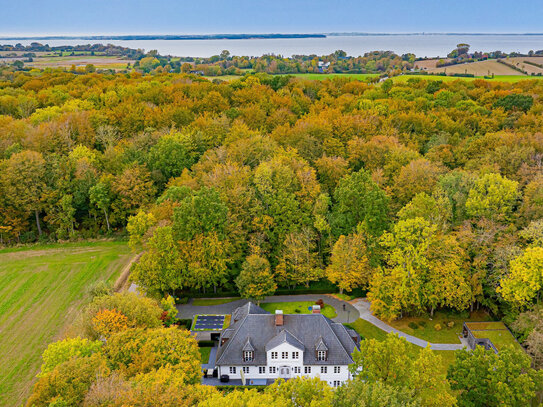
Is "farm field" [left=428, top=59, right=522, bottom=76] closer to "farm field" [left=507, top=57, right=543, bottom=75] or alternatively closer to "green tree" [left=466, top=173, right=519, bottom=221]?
"farm field" [left=507, top=57, right=543, bottom=75]

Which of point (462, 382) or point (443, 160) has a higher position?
point (443, 160)

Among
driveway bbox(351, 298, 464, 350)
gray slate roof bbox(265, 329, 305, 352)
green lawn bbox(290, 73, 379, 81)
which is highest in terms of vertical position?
green lawn bbox(290, 73, 379, 81)

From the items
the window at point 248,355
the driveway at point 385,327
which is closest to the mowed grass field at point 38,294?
the window at point 248,355

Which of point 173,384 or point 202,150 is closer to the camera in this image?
point 173,384

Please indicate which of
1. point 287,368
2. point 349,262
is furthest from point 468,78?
point 287,368

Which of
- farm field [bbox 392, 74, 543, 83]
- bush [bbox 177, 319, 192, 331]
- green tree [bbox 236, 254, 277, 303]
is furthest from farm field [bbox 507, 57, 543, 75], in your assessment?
bush [bbox 177, 319, 192, 331]

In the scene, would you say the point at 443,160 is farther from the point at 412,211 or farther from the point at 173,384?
the point at 173,384

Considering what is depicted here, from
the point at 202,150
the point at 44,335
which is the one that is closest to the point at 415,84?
the point at 202,150
